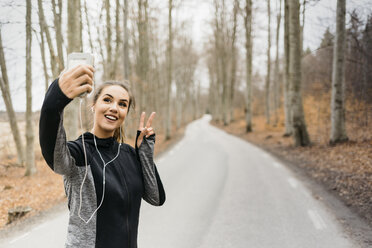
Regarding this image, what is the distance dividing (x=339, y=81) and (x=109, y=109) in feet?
37.6

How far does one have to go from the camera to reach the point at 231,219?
458 centimetres

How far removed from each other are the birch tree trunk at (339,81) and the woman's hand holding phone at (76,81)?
38.2 feet

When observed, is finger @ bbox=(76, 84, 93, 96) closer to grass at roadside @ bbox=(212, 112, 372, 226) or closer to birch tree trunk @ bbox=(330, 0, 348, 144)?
grass at roadside @ bbox=(212, 112, 372, 226)

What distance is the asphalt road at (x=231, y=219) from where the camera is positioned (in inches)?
149

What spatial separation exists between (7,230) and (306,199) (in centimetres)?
584

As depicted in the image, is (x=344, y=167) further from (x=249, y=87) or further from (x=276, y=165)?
(x=249, y=87)

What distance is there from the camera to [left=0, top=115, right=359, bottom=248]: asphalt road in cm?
379

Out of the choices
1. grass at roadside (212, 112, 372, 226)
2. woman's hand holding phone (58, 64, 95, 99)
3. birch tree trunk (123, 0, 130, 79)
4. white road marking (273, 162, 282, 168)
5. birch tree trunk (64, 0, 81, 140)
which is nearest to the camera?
woman's hand holding phone (58, 64, 95, 99)

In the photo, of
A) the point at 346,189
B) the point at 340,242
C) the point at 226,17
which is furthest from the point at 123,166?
the point at 226,17

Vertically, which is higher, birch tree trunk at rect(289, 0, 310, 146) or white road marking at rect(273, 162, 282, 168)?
birch tree trunk at rect(289, 0, 310, 146)

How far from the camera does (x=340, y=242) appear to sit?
364 centimetres

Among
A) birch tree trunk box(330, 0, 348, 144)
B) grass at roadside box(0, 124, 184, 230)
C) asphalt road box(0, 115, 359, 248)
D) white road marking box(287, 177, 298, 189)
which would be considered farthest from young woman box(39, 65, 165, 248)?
birch tree trunk box(330, 0, 348, 144)

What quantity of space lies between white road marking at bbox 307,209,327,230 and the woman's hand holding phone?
14.5 ft

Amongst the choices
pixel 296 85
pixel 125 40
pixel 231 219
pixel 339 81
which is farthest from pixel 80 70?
pixel 125 40
